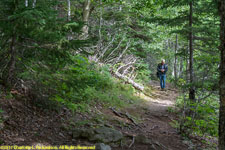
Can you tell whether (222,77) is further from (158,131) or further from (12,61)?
(12,61)

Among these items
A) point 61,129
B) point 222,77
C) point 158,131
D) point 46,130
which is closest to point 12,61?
point 46,130

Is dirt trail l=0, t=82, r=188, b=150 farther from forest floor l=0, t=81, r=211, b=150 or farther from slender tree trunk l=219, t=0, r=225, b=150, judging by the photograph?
slender tree trunk l=219, t=0, r=225, b=150

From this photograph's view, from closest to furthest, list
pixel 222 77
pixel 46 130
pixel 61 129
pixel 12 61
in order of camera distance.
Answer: pixel 222 77
pixel 12 61
pixel 46 130
pixel 61 129

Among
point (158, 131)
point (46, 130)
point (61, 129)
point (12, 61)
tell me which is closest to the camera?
point (12, 61)

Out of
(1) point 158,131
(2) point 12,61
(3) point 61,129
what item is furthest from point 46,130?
(1) point 158,131

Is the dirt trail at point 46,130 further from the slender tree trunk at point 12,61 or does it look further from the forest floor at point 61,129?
the slender tree trunk at point 12,61

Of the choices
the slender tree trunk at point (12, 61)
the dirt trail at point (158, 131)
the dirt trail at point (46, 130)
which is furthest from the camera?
the dirt trail at point (158, 131)

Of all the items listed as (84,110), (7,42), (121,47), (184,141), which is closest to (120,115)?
(84,110)

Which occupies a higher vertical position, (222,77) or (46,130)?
(222,77)

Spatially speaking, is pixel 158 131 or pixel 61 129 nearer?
pixel 61 129

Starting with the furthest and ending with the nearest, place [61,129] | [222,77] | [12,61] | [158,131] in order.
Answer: [158,131], [61,129], [12,61], [222,77]

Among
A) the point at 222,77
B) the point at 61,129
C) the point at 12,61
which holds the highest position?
the point at 12,61

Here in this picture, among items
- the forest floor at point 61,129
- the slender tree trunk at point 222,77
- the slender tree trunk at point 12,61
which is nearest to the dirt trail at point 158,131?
the forest floor at point 61,129

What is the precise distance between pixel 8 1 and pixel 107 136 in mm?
3519
